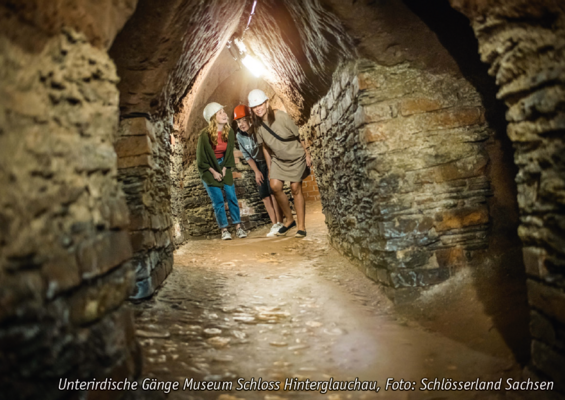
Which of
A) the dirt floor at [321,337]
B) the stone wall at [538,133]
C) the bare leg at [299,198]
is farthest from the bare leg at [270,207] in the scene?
the stone wall at [538,133]

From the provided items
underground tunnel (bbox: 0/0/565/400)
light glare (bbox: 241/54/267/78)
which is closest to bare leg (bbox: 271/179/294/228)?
underground tunnel (bbox: 0/0/565/400)

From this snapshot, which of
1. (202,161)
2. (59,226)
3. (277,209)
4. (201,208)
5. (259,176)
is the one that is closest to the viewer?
(59,226)

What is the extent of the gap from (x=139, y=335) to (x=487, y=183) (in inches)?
97.5

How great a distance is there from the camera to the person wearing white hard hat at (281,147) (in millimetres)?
4613

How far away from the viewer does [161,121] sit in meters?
3.31

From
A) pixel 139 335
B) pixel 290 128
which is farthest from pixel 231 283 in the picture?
pixel 290 128

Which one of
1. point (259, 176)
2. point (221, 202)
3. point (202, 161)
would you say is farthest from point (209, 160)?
point (259, 176)

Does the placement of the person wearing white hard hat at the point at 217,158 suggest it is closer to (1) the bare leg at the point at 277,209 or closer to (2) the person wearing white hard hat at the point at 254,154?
(2) the person wearing white hard hat at the point at 254,154

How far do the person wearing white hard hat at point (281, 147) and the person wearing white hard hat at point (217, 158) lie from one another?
78cm

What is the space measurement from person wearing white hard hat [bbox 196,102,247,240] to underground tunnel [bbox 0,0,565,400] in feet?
3.82

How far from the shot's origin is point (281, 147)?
4.71m

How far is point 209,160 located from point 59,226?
13.8 ft

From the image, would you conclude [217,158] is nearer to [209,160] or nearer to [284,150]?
[209,160]

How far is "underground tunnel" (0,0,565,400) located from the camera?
112cm
